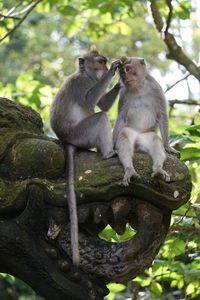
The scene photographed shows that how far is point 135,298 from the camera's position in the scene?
18.9 feet

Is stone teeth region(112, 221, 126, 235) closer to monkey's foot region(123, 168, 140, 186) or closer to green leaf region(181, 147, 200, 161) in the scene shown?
monkey's foot region(123, 168, 140, 186)

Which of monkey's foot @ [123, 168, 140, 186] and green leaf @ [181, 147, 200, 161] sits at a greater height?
monkey's foot @ [123, 168, 140, 186]

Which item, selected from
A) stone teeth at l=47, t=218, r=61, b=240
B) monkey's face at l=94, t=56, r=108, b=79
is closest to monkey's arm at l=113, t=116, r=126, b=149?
monkey's face at l=94, t=56, r=108, b=79

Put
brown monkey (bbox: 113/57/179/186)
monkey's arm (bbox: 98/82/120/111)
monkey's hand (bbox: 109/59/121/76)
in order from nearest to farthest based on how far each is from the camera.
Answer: brown monkey (bbox: 113/57/179/186)
monkey's hand (bbox: 109/59/121/76)
monkey's arm (bbox: 98/82/120/111)

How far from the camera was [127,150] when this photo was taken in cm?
422

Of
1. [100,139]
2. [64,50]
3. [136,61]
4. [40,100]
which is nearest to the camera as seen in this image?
[100,139]

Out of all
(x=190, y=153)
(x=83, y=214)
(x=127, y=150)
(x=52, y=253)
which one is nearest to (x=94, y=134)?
(x=127, y=150)

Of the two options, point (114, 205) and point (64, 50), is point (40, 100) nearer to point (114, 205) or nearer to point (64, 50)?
point (114, 205)

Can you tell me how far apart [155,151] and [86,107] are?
1.55 m

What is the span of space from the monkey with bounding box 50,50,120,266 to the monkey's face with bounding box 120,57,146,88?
0.47 ft

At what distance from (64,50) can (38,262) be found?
2128 centimetres

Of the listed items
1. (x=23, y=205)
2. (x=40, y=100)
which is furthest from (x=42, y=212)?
(x=40, y=100)

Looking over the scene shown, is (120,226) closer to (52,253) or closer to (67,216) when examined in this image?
(67,216)

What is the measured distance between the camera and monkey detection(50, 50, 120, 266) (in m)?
4.79
